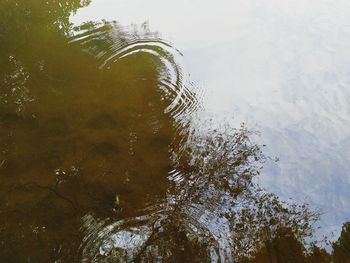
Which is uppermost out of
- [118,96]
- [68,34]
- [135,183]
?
[68,34]

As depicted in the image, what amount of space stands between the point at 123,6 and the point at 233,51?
320 cm

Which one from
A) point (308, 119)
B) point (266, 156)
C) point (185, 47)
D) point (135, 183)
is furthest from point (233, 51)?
point (135, 183)

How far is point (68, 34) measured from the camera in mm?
7820

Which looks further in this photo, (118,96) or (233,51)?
(233,51)

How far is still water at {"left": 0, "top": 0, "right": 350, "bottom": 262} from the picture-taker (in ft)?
14.9

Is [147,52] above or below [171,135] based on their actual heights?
above

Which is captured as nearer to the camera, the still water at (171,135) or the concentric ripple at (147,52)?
the still water at (171,135)

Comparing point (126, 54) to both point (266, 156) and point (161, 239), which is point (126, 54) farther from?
point (161, 239)

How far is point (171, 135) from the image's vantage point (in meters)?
5.76

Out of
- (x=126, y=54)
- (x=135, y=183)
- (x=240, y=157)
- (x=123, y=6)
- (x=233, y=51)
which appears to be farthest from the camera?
(x=123, y=6)

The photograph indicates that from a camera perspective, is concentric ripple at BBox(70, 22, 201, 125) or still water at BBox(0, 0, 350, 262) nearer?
still water at BBox(0, 0, 350, 262)

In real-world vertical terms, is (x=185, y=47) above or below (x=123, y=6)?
below

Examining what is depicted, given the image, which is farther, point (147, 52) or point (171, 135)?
point (147, 52)

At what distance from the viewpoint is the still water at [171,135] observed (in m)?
4.53
